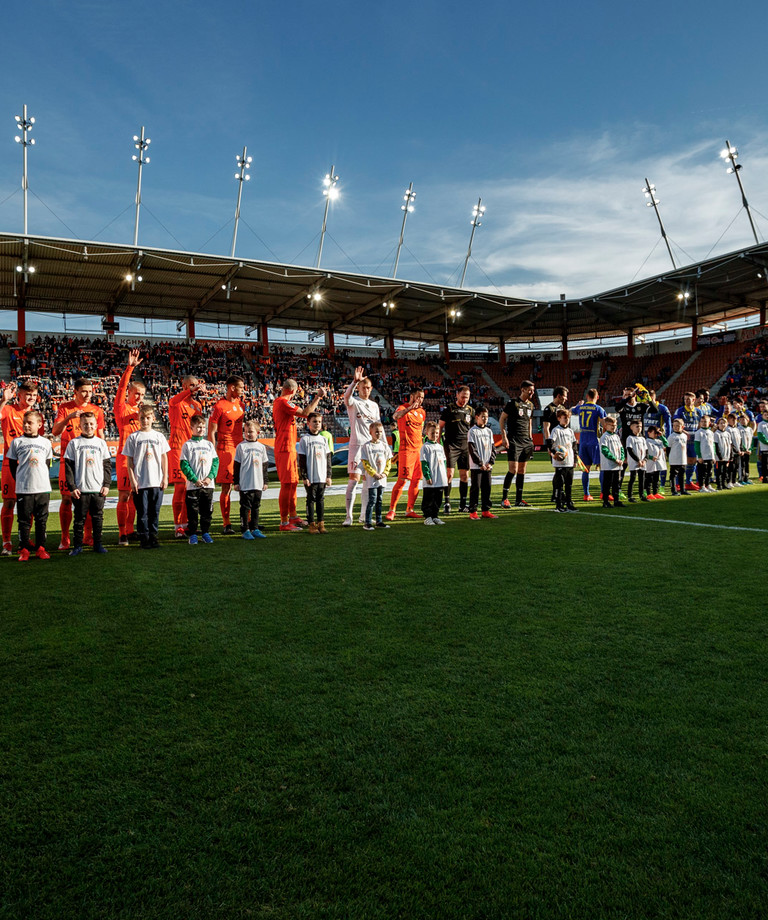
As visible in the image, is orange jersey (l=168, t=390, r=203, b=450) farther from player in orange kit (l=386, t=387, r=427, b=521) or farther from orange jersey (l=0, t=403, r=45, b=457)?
player in orange kit (l=386, t=387, r=427, b=521)

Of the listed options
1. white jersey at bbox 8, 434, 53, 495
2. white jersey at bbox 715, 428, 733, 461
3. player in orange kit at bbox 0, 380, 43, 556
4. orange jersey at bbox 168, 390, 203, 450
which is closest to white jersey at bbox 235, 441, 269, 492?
orange jersey at bbox 168, 390, 203, 450

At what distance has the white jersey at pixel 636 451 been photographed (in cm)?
1044

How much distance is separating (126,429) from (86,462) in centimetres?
125

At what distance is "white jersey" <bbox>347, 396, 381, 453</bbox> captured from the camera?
25.2 feet

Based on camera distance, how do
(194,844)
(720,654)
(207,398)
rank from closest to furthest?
(194,844) → (720,654) → (207,398)

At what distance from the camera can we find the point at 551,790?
80.1 inches

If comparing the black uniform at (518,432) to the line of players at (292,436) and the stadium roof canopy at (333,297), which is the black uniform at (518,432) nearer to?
the line of players at (292,436)

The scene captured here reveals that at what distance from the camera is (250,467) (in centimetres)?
735

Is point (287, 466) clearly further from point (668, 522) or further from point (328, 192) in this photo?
point (328, 192)

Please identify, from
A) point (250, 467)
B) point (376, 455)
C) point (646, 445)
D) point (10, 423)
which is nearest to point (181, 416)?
point (250, 467)

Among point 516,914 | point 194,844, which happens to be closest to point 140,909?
point 194,844

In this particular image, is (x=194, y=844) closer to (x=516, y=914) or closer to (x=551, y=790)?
(x=516, y=914)

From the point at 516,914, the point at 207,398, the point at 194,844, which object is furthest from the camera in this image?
the point at 207,398

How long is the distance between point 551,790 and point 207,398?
30514 mm
